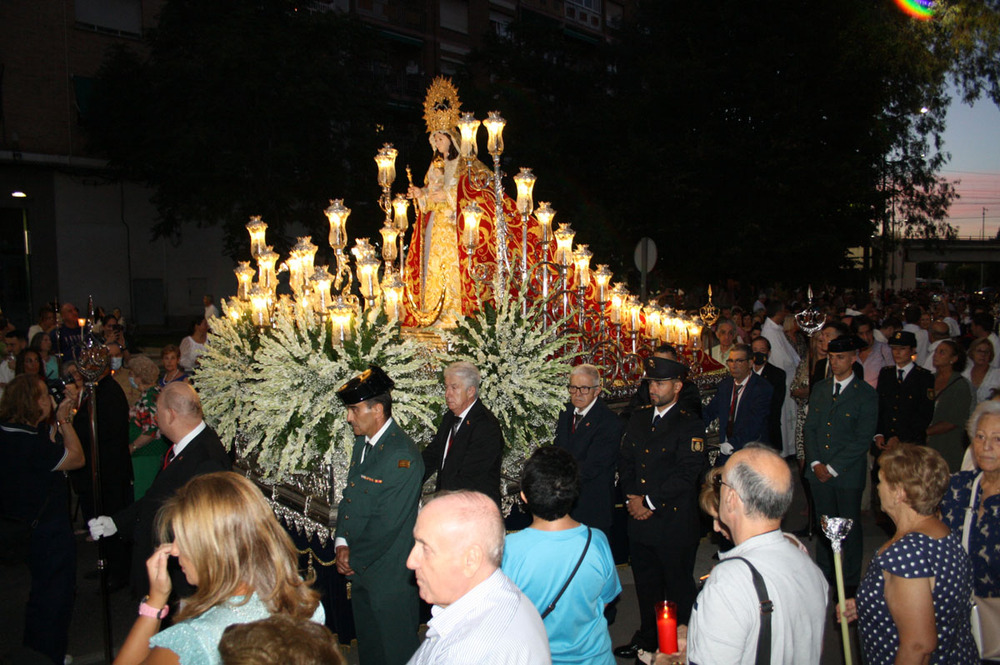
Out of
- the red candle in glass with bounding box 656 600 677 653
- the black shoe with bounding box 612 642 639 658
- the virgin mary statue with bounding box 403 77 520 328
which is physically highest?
the virgin mary statue with bounding box 403 77 520 328

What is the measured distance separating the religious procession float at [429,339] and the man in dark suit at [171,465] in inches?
35.0

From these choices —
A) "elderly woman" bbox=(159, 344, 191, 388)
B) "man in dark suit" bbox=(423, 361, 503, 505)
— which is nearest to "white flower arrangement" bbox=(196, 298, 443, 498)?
"man in dark suit" bbox=(423, 361, 503, 505)

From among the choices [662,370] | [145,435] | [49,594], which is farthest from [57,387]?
[662,370]

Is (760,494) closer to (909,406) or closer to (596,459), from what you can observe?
(596,459)

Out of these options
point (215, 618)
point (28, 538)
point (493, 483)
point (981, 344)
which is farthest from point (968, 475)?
point (28, 538)

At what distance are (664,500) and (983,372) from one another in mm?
4445

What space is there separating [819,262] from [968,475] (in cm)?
1819

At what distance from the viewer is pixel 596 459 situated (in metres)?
5.14

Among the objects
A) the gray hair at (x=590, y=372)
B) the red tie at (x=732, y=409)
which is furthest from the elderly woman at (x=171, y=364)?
the red tie at (x=732, y=409)

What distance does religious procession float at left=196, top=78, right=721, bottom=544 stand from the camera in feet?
17.5

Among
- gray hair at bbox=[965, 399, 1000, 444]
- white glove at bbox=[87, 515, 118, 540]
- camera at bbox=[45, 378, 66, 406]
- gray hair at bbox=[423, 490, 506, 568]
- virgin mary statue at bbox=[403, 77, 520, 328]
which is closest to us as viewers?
gray hair at bbox=[423, 490, 506, 568]

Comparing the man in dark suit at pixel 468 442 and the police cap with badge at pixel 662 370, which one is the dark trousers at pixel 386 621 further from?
the police cap with badge at pixel 662 370

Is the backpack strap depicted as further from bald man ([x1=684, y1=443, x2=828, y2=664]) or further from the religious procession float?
the religious procession float

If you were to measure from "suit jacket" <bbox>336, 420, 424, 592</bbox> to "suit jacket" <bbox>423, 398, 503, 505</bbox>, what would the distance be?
569 mm
